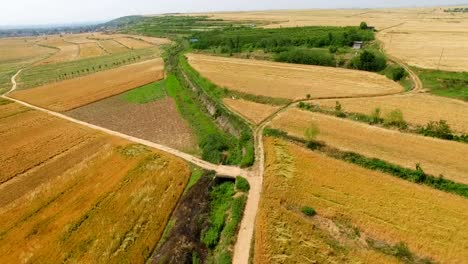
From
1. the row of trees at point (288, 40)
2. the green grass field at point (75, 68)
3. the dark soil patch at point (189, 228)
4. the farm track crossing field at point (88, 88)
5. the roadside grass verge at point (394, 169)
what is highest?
the row of trees at point (288, 40)

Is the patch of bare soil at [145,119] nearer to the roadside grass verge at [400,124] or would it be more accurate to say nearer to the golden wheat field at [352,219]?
the golden wheat field at [352,219]

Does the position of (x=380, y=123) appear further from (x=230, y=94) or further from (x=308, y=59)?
(x=308, y=59)

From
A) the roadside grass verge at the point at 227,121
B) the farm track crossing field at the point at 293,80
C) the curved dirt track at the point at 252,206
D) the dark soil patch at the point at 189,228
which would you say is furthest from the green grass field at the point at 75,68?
the dark soil patch at the point at 189,228

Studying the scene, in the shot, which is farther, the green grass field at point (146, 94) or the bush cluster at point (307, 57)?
the bush cluster at point (307, 57)

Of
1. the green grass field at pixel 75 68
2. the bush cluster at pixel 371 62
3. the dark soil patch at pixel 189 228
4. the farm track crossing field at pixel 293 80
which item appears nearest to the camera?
the dark soil patch at pixel 189 228

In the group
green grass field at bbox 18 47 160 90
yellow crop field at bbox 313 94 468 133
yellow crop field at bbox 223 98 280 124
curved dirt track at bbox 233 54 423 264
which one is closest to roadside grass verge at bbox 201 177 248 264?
curved dirt track at bbox 233 54 423 264

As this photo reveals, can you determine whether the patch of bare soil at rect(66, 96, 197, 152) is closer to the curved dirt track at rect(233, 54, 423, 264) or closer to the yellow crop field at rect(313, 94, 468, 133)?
the curved dirt track at rect(233, 54, 423, 264)
